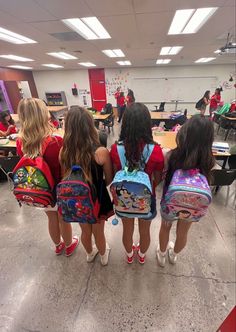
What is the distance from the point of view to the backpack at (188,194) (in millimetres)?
938

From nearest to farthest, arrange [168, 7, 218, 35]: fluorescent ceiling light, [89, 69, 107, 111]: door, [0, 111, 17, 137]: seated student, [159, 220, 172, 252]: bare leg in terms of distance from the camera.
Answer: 1. [159, 220, 172, 252]: bare leg
2. [168, 7, 218, 35]: fluorescent ceiling light
3. [0, 111, 17, 137]: seated student
4. [89, 69, 107, 111]: door

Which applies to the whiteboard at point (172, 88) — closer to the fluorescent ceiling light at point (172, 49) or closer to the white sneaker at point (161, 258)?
the fluorescent ceiling light at point (172, 49)

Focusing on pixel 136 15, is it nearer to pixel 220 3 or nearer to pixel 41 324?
pixel 220 3

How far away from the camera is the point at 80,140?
0.96m

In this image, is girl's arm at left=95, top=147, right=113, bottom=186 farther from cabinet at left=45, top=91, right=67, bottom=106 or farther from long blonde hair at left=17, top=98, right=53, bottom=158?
cabinet at left=45, top=91, right=67, bottom=106

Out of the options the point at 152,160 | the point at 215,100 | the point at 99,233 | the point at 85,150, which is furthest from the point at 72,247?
the point at 215,100

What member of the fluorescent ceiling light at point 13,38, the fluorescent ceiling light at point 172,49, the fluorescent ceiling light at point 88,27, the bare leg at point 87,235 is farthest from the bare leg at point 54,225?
the fluorescent ceiling light at point 172,49

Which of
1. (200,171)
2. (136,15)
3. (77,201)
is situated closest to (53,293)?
(77,201)

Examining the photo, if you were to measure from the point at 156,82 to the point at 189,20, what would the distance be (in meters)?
6.08

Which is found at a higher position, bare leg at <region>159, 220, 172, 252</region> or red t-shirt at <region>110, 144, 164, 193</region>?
red t-shirt at <region>110, 144, 164, 193</region>

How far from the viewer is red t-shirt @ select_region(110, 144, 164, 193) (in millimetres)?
992

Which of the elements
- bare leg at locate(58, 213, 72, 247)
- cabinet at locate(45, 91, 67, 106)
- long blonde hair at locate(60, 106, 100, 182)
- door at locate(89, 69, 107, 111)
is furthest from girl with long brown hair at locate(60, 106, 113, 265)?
cabinet at locate(45, 91, 67, 106)

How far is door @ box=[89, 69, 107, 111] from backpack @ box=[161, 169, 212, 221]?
9.16 metres

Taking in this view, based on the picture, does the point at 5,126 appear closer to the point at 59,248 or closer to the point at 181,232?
the point at 59,248
